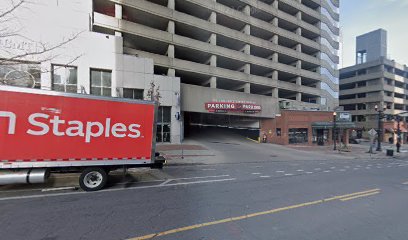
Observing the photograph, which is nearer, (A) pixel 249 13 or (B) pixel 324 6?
(A) pixel 249 13

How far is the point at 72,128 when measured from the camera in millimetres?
7508

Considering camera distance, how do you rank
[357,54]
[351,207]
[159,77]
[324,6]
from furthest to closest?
[357,54] < [324,6] < [159,77] < [351,207]

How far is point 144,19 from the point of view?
97.6 ft

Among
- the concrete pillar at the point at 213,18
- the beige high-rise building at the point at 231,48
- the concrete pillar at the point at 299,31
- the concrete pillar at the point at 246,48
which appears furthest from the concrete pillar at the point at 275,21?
the concrete pillar at the point at 213,18

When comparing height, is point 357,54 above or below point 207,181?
above

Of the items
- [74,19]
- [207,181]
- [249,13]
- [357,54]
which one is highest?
[357,54]

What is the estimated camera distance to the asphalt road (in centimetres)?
475

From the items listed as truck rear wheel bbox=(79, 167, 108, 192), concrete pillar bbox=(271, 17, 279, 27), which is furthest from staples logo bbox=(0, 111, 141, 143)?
concrete pillar bbox=(271, 17, 279, 27)

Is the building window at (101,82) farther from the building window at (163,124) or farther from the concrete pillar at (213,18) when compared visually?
the concrete pillar at (213,18)

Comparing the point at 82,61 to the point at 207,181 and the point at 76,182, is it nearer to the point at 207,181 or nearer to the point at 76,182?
the point at 76,182

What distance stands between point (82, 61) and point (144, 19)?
1226 cm

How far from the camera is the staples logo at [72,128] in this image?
23.0ft

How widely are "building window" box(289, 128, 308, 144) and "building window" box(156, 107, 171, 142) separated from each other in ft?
67.1

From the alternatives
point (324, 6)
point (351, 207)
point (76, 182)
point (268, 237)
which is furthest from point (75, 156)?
point (324, 6)
